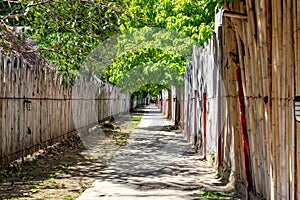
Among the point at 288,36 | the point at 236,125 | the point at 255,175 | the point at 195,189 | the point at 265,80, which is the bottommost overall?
the point at 195,189

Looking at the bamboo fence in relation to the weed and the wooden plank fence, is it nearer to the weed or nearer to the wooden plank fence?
the weed

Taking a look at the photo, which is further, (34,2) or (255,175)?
(34,2)

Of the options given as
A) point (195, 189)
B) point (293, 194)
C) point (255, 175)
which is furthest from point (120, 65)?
point (293, 194)

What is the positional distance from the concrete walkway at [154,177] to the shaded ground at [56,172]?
294mm

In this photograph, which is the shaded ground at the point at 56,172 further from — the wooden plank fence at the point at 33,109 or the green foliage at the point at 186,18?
the green foliage at the point at 186,18

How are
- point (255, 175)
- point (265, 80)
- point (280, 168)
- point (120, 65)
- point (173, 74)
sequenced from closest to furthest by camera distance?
point (280, 168) → point (265, 80) → point (255, 175) → point (120, 65) → point (173, 74)

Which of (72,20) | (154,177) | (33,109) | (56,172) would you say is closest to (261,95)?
(154,177)

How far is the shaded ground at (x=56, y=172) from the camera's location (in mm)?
6922

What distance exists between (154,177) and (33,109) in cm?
354

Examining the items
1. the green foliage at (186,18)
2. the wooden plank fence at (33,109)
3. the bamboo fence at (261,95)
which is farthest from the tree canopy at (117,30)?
the bamboo fence at (261,95)

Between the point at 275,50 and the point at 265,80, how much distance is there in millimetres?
405

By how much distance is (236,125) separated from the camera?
656 centimetres

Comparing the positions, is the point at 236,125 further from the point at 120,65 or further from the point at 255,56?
the point at 120,65

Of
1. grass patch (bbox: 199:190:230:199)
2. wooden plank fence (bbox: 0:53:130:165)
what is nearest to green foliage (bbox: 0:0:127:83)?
wooden plank fence (bbox: 0:53:130:165)
